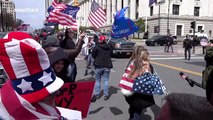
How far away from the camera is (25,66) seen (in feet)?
4.81

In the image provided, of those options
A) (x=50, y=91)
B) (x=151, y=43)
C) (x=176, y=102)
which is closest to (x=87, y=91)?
(x=50, y=91)

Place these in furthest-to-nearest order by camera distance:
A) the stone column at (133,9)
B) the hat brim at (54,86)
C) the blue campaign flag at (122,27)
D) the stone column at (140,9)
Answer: the stone column at (133,9), the stone column at (140,9), the blue campaign flag at (122,27), the hat brim at (54,86)

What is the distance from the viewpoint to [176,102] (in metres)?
1.17

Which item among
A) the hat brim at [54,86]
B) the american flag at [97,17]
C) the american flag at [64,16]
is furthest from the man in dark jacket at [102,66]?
the hat brim at [54,86]

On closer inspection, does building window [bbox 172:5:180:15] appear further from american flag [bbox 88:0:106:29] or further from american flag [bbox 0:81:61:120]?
american flag [bbox 0:81:61:120]

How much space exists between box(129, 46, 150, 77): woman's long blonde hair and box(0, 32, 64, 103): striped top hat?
3.40 meters

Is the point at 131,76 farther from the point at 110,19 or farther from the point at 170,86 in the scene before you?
the point at 110,19

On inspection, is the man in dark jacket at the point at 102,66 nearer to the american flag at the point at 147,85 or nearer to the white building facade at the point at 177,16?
the american flag at the point at 147,85

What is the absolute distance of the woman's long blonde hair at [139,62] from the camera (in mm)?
4902

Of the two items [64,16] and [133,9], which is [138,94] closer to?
[64,16]

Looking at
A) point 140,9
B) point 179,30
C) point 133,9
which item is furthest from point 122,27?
point 133,9

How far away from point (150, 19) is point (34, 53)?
198 ft

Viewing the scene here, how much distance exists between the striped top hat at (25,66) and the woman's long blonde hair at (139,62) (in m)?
3.40

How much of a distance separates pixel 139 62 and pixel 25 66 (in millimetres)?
3680
